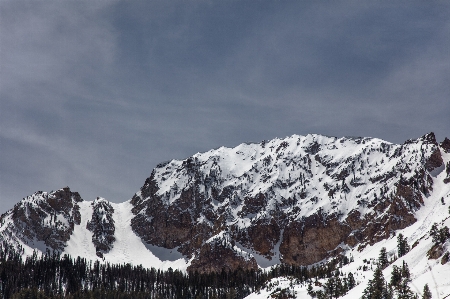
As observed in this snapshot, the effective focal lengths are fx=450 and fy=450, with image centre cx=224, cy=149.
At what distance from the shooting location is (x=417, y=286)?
316 feet

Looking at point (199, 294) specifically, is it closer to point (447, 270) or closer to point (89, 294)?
point (89, 294)

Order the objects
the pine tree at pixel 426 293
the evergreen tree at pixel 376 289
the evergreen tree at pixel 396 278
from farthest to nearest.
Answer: the evergreen tree at pixel 396 278 < the evergreen tree at pixel 376 289 < the pine tree at pixel 426 293

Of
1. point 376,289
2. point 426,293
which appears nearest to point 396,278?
point 376,289

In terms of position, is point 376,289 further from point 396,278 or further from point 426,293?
Answer: point 426,293

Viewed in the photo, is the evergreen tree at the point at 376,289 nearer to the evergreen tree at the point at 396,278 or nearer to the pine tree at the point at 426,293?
the evergreen tree at the point at 396,278

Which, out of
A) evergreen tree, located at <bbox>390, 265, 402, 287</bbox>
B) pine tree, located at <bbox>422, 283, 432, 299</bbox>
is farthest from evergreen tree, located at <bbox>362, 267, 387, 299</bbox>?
pine tree, located at <bbox>422, 283, 432, 299</bbox>

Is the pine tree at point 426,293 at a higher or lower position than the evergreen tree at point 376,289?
lower

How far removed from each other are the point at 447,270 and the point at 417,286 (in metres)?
7.08

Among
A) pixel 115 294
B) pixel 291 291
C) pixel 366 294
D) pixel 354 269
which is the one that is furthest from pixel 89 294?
pixel 366 294

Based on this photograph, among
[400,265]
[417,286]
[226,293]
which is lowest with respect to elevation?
[417,286]

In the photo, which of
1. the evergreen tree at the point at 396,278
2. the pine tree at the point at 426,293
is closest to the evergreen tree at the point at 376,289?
the evergreen tree at the point at 396,278

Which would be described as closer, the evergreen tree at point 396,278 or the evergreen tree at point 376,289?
the evergreen tree at point 376,289

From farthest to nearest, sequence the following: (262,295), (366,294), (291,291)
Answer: (262,295)
(291,291)
(366,294)

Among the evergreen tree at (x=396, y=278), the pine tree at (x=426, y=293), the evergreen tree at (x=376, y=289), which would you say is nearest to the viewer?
the pine tree at (x=426, y=293)
